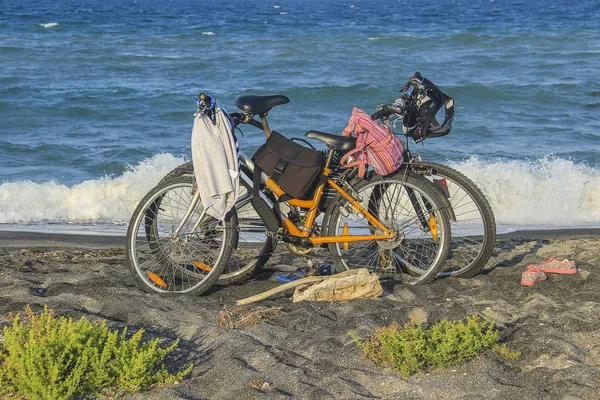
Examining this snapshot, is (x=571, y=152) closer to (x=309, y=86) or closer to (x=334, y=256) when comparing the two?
(x=309, y=86)

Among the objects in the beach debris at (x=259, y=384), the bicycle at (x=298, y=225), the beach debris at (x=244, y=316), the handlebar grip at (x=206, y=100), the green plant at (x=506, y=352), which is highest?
the handlebar grip at (x=206, y=100)

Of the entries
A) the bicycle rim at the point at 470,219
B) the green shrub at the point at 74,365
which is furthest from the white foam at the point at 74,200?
the green shrub at the point at 74,365

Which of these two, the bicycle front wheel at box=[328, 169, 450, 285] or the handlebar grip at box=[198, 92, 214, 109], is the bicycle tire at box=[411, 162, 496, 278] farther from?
the handlebar grip at box=[198, 92, 214, 109]

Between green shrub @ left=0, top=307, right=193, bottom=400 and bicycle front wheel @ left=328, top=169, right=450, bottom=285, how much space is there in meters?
2.10

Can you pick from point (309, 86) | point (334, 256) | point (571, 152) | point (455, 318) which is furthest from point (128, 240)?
point (309, 86)

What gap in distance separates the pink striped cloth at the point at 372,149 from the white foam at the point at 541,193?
4.74 meters

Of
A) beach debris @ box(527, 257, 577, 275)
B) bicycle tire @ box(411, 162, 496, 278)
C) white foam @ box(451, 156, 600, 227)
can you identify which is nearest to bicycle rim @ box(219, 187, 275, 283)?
bicycle tire @ box(411, 162, 496, 278)

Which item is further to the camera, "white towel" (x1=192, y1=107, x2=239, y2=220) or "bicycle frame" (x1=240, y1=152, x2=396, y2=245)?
"bicycle frame" (x1=240, y1=152, x2=396, y2=245)

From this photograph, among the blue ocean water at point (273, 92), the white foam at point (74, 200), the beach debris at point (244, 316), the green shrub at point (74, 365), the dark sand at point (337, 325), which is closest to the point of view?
the green shrub at point (74, 365)

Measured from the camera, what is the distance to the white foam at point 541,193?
10.3 meters

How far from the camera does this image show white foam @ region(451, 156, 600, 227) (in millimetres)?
10273

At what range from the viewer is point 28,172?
12.7 metres

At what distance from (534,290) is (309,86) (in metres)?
14.9

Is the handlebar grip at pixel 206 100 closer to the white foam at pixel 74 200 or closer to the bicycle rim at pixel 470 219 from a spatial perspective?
the bicycle rim at pixel 470 219
